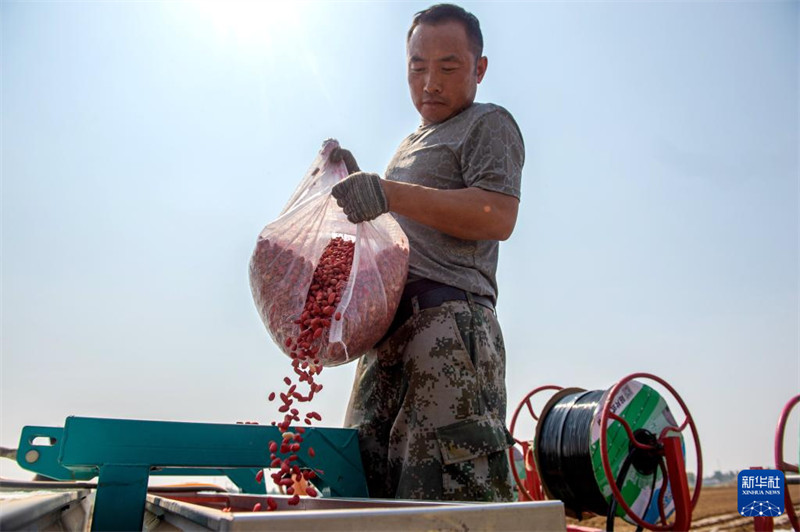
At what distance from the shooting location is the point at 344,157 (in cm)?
254

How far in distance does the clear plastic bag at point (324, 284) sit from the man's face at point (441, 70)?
590mm

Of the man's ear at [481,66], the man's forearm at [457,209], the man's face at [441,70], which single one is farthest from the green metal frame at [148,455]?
the man's ear at [481,66]

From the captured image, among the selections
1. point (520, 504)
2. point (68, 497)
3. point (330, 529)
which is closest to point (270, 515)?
point (330, 529)

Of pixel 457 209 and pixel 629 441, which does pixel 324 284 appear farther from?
pixel 629 441

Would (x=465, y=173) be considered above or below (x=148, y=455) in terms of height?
above

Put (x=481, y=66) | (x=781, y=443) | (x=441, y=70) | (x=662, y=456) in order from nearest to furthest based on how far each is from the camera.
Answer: (x=441, y=70)
(x=481, y=66)
(x=781, y=443)
(x=662, y=456)

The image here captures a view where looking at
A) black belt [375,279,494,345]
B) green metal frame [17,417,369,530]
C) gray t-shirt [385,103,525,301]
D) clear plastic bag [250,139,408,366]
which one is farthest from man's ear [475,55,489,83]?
green metal frame [17,417,369,530]

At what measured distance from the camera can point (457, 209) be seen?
2.12 metres

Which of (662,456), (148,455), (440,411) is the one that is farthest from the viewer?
(662,456)

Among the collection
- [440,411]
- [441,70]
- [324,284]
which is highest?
[441,70]

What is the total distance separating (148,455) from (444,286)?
1.10 meters

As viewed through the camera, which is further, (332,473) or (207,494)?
(332,473)

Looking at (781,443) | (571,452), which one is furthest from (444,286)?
(571,452)

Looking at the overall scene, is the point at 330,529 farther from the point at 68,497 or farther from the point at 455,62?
the point at 455,62
